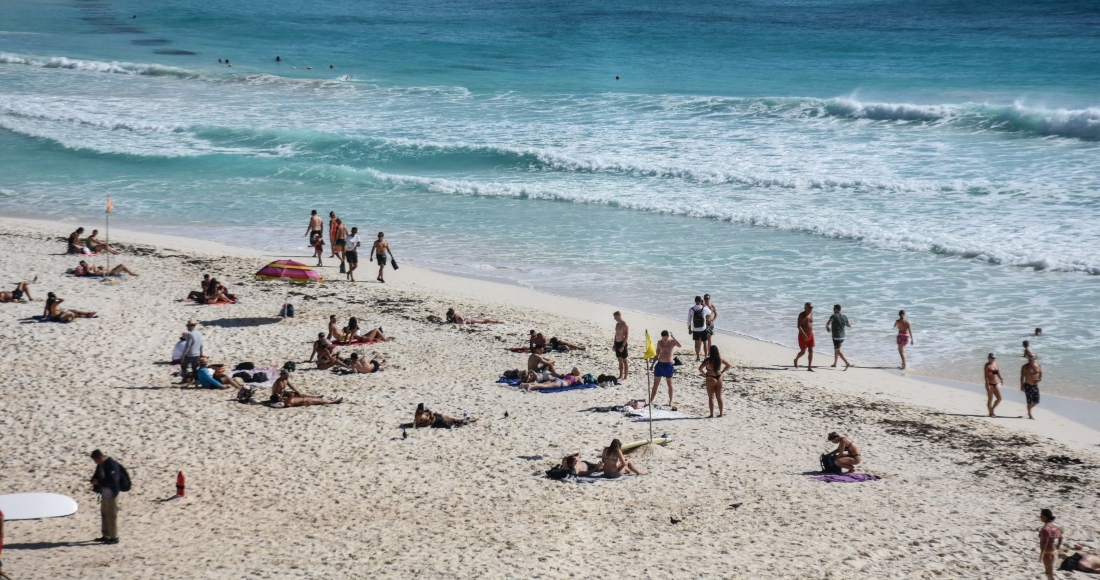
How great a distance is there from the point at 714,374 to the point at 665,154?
64.3 feet

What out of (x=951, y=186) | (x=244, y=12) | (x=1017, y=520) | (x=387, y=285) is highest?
(x=244, y=12)

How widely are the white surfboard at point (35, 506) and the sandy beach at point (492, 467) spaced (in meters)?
0.14

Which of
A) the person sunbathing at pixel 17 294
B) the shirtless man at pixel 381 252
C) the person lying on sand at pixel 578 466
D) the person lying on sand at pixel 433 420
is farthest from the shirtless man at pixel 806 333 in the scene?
the person sunbathing at pixel 17 294

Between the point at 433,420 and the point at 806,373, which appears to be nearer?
the point at 433,420

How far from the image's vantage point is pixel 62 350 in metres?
16.7

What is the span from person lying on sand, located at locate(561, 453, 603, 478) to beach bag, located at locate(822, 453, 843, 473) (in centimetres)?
252

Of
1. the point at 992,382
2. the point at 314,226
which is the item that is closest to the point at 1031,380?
the point at 992,382

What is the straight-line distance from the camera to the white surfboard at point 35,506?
36.9 ft

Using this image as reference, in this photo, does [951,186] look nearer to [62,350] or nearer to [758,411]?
[758,411]

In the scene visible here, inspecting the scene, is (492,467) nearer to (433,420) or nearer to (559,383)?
(433,420)

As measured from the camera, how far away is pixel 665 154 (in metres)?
33.2

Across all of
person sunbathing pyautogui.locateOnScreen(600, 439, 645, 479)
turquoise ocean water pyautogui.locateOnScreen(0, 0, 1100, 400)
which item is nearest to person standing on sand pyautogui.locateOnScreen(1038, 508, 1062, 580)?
person sunbathing pyautogui.locateOnScreen(600, 439, 645, 479)

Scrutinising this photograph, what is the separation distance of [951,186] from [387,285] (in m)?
14.6

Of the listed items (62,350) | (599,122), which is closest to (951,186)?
(599,122)
